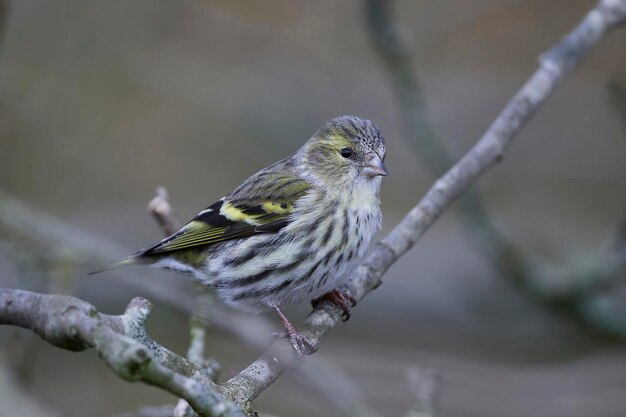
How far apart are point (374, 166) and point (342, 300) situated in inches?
25.8

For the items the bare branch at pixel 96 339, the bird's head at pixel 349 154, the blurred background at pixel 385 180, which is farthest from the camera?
the blurred background at pixel 385 180

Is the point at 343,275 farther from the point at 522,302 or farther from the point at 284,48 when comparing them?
the point at 284,48

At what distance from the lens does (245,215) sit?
3.85m

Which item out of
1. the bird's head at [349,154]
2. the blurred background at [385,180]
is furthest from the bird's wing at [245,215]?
the blurred background at [385,180]

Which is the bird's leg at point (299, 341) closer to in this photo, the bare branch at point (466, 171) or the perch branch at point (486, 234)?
the bare branch at point (466, 171)

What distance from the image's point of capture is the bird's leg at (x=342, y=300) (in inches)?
138

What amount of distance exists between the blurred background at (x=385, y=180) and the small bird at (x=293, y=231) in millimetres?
635

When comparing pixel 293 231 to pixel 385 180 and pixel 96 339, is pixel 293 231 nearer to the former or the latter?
pixel 96 339

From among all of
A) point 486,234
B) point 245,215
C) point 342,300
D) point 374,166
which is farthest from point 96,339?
point 486,234

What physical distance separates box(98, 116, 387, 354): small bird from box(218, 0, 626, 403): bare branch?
0.08m

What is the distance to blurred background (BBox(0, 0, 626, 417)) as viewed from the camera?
16.6ft

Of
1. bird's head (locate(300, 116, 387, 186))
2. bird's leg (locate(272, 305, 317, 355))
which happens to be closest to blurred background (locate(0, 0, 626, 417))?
bird's head (locate(300, 116, 387, 186))

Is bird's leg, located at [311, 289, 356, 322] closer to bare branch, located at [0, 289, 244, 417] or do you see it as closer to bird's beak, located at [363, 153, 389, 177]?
bird's beak, located at [363, 153, 389, 177]

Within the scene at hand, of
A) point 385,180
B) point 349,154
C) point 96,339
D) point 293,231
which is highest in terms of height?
point 385,180
